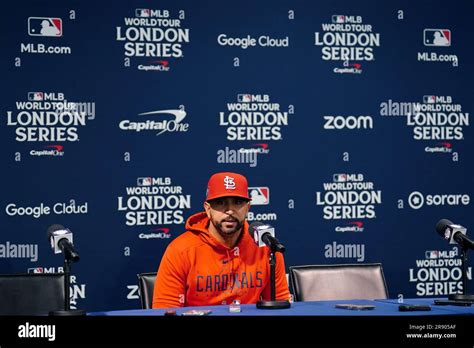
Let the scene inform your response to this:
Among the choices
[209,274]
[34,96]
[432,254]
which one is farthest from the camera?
[432,254]

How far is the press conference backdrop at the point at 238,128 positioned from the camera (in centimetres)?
484

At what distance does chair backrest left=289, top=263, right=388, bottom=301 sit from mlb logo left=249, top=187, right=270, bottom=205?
3.23 feet

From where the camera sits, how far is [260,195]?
5164 millimetres

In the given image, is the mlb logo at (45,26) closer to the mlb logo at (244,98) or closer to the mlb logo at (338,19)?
the mlb logo at (244,98)

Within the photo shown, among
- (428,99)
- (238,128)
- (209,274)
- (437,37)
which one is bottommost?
(209,274)

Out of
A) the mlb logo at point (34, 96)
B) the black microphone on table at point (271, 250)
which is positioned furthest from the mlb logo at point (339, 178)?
the mlb logo at point (34, 96)

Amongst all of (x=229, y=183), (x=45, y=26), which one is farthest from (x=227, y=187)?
(x=45, y=26)

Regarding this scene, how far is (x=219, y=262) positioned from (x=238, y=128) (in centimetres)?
159

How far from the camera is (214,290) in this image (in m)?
3.72

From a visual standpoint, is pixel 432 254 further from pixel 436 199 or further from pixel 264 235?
pixel 264 235

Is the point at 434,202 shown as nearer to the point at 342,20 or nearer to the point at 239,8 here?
the point at 342,20

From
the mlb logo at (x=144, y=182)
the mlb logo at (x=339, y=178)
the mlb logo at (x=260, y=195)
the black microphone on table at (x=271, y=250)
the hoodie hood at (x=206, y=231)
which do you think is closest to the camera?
the black microphone on table at (x=271, y=250)

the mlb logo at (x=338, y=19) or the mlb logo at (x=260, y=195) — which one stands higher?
the mlb logo at (x=338, y=19)

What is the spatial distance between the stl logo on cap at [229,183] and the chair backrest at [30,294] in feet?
3.57
